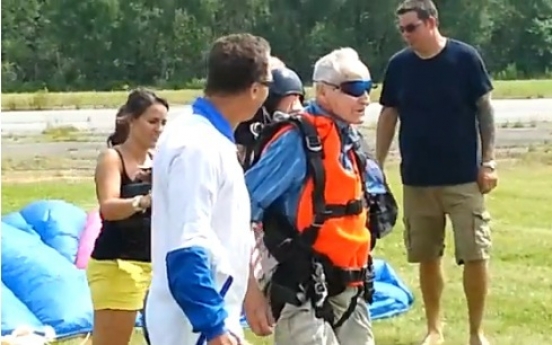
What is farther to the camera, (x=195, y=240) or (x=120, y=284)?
(x=120, y=284)

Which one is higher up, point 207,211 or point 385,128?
point 207,211

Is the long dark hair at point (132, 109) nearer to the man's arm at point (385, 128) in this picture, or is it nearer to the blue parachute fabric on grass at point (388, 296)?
the man's arm at point (385, 128)

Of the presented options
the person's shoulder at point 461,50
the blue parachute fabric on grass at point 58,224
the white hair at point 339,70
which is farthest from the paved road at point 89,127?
the white hair at point 339,70

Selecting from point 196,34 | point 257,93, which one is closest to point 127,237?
point 257,93

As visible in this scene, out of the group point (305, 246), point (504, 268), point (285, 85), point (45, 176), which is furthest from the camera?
point (45, 176)

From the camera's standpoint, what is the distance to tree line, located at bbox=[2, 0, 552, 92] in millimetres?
46594

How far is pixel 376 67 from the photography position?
4734 cm

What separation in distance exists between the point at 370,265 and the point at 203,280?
183 centimetres

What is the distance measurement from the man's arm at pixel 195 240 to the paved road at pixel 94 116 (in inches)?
790

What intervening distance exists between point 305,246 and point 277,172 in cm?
32

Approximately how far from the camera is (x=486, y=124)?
712 cm

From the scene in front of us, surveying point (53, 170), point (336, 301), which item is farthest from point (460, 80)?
point (53, 170)

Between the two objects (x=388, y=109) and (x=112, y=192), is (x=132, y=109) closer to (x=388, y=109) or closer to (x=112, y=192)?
(x=112, y=192)

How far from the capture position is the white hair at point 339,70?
4930 millimetres
